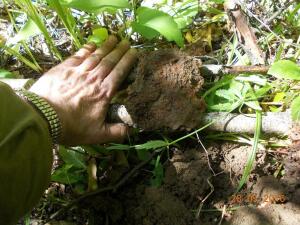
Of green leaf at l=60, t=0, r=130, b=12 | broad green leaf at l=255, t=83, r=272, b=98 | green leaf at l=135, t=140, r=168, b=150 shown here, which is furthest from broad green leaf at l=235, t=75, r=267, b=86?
green leaf at l=60, t=0, r=130, b=12

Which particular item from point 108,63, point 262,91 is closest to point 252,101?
point 262,91

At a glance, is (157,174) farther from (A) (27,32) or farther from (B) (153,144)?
(A) (27,32)

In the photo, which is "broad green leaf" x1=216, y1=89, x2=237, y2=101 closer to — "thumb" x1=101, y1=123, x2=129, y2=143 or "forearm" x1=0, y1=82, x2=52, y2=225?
"thumb" x1=101, y1=123, x2=129, y2=143

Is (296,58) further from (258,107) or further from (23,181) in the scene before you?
(23,181)

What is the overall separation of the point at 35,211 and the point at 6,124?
0.64 m

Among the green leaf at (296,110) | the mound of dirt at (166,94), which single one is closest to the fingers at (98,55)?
the mound of dirt at (166,94)

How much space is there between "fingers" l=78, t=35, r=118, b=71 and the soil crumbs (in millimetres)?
471

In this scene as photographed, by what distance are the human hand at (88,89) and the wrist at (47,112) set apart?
5 cm

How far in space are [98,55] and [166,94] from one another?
36 cm

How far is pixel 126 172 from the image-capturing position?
5.08 feet

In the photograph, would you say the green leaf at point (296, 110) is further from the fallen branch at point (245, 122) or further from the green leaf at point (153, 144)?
the green leaf at point (153, 144)

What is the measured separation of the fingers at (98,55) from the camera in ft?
5.31

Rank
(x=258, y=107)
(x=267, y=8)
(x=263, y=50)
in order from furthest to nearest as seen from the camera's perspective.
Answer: (x=267, y=8)
(x=263, y=50)
(x=258, y=107)

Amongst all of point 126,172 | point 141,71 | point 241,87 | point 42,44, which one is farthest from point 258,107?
point 42,44
